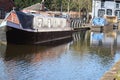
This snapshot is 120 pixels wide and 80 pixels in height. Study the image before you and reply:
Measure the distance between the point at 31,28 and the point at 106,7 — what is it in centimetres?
5321

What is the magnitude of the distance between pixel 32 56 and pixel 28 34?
725cm

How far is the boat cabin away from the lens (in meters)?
88.6

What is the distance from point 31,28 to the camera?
124 feet

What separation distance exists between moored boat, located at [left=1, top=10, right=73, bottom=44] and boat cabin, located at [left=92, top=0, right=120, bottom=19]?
144 feet

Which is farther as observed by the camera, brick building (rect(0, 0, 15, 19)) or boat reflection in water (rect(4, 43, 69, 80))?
brick building (rect(0, 0, 15, 19))

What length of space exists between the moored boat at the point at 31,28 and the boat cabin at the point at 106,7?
4393cm

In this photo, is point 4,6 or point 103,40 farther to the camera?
point 4,6

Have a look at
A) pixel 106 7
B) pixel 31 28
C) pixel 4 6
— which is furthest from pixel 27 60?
pixel 106 7

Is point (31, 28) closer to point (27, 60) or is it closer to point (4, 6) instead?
point (27, 60)

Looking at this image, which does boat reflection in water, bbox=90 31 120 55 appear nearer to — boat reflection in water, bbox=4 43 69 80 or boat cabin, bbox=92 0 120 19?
boat reflection in water, bbox=4 43 69 80

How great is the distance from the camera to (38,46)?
1358 inches

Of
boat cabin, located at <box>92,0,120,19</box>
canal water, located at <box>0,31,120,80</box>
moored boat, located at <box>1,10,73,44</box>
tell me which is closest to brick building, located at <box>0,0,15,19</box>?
boat cabin, located at <box>92,0,120,19</box>

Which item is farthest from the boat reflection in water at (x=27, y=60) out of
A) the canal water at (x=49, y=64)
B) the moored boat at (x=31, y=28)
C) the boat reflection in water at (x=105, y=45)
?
the boat reflection in water at (x=105, y=45)

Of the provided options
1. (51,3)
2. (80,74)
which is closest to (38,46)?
(80,74)
